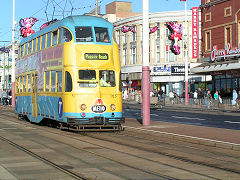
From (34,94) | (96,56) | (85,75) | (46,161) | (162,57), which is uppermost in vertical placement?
(162,57)

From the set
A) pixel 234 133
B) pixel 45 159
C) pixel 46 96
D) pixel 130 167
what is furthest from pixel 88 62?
pixel 130 167

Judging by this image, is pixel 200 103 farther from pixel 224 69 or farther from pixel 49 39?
pixel 49 39

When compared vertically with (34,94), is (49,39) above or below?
above

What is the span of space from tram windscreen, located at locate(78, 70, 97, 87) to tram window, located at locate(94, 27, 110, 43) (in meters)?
1.40

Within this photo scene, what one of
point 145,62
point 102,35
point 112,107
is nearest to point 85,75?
point 112,107

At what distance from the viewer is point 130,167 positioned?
1024 cm

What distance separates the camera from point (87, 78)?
61.0ft

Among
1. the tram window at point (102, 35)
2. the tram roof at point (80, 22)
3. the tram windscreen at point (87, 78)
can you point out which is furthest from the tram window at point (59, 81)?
the tram window at point (102, 35)

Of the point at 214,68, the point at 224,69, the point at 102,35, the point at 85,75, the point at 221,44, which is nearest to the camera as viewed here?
the point at 85,75

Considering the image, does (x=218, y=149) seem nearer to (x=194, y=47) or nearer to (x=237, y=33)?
(x=237, y=33)

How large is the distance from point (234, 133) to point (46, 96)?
8874mm

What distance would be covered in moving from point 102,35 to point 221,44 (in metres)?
31.5

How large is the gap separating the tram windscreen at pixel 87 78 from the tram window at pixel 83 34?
131 centimetres

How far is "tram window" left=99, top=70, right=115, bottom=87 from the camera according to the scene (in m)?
18.8
